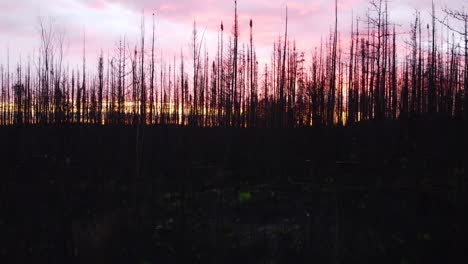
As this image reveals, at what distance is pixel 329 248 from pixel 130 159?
9392 millimetres

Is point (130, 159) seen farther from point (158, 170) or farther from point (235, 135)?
point (235, 135)

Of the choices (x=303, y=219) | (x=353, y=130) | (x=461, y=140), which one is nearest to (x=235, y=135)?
(x=353, y=130)

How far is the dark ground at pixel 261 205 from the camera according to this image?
4.73m

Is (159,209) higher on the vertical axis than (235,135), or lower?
lower

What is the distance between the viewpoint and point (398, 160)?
918 centimetres

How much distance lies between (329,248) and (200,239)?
184cm

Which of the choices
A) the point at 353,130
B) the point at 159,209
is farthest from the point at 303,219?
the point at 353,130

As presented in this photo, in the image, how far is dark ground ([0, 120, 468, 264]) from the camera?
15.5 ft

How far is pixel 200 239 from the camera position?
17.4 feet

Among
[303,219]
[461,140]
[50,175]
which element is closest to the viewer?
[303,219]

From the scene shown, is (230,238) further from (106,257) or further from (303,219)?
(106,257)

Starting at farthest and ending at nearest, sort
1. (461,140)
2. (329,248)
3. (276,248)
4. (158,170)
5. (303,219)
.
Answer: (158,170) → (461,140) → (303,219) → (276,248) → (329,248)

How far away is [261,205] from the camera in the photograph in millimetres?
6871

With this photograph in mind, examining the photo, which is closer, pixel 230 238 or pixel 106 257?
pixel 106 257
